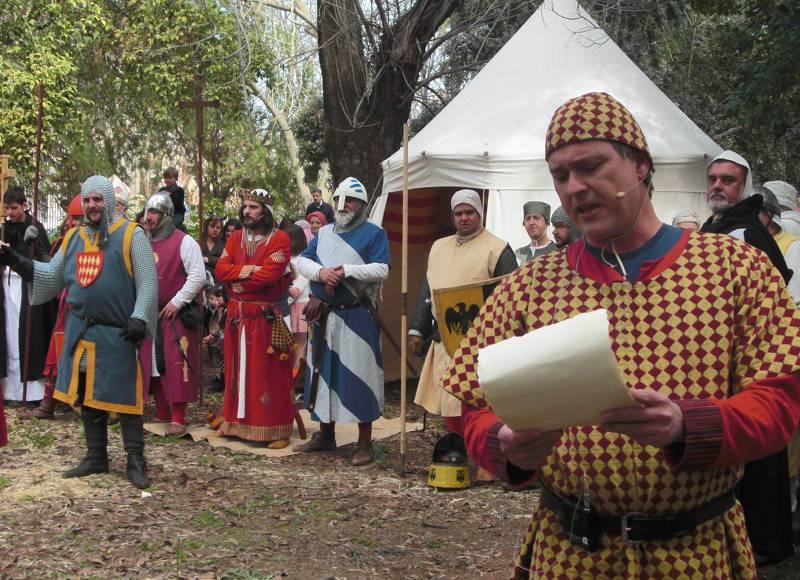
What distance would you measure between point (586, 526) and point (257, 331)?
252 inches

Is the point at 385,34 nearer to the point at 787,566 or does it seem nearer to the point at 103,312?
the point at 103,312

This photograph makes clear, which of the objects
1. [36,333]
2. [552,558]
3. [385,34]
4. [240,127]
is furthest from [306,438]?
[240,127]

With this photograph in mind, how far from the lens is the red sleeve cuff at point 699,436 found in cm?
192

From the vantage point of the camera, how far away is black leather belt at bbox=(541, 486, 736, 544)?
211 cm

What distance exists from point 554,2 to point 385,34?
2202 millimetres

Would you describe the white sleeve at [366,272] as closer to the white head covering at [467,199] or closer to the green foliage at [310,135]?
the white head covering at [467,199]

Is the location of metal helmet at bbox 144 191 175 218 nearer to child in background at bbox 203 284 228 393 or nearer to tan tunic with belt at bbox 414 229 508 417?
child in background at bbox 203 284 228 393

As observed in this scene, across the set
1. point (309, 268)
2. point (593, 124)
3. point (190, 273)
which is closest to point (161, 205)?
point (190, 273)

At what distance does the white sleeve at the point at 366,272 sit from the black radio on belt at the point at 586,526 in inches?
227

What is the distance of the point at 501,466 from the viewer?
2.12 metres

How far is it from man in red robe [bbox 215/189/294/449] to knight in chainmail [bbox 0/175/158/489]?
5.30 feet

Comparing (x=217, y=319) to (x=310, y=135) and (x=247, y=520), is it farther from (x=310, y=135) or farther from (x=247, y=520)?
(x=310, y=135)

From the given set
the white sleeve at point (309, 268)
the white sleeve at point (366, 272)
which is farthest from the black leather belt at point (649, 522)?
the white sleeve at point (309, 268)

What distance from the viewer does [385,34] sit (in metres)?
12.0
